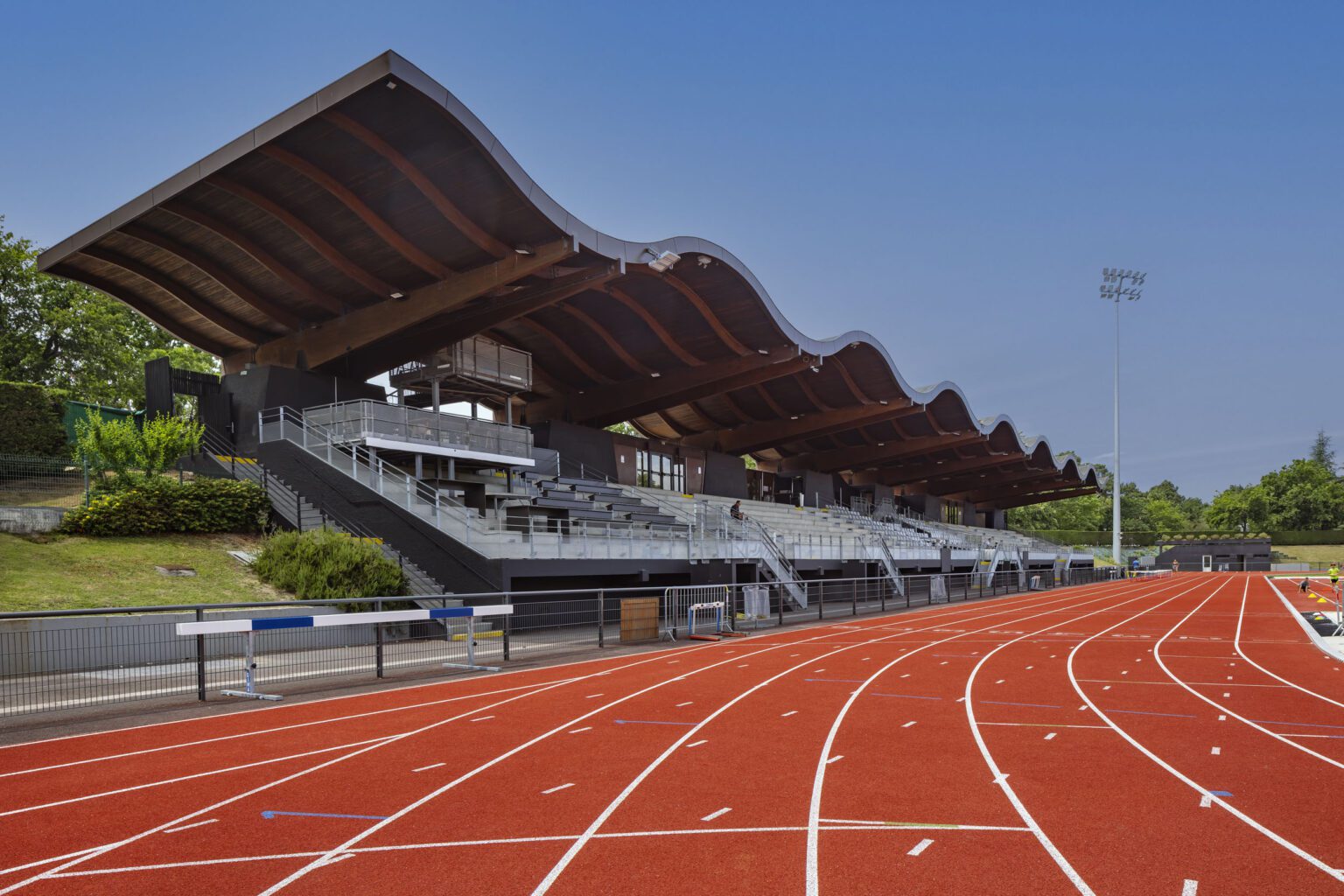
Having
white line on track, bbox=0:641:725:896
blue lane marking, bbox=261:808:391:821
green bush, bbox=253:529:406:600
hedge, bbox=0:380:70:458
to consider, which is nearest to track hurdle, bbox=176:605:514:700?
white line on track, bbox=0:641:725:896

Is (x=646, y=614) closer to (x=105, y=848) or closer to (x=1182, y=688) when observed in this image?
(x=1182, y=688)

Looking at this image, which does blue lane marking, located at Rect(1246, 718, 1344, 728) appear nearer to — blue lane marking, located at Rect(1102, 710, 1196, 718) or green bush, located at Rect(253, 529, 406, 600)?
blue lane marking, located at Rect(1102, 710, 1196, 718)

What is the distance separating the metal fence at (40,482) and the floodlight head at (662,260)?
1747 centimetres

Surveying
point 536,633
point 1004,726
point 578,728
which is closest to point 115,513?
point 536,633

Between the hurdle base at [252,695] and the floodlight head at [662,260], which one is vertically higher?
the floodlight head at [662,260]

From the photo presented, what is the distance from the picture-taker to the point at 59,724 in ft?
34.0

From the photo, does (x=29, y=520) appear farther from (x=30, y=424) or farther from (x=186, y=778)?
(x=186, y=778)

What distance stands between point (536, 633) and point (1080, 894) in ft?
47.4

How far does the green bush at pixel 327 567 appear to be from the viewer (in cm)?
1988

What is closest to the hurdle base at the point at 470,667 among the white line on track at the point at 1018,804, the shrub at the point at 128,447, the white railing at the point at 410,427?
the white line on track at the point at 1018,804

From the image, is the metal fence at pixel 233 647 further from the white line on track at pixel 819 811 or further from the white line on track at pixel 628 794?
the white line on track at pixel 819 811

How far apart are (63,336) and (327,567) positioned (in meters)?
32.9

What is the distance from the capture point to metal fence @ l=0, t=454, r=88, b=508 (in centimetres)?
2309

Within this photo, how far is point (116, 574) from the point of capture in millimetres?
18547
